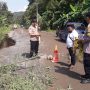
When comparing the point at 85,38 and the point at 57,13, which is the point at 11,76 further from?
the point at 57,13

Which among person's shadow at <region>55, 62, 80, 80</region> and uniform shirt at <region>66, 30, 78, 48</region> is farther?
uniform shirt at <region>66, 30, 78, 48</region>

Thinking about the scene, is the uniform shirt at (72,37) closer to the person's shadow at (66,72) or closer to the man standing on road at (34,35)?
the person's shadow at (66,72)

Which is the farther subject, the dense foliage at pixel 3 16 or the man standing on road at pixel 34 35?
the dense foliage at pixel 3 16

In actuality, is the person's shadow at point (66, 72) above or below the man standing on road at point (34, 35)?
below

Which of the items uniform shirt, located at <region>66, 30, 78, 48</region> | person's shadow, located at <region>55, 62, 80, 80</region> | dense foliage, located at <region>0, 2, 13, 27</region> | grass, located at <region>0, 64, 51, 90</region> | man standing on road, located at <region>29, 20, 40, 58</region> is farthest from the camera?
dense foliage, located at <region>0, 2, 13, 27</region>

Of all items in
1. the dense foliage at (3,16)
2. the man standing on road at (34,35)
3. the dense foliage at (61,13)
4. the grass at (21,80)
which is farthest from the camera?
the dense foliage at (61,13)

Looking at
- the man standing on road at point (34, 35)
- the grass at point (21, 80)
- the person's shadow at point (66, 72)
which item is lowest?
the person's shadow at point (66, 72)

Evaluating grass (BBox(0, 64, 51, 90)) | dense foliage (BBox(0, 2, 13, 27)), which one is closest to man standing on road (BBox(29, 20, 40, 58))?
grass (BBox(0, 64, 51, 90))

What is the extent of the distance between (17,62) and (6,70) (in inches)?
54.7

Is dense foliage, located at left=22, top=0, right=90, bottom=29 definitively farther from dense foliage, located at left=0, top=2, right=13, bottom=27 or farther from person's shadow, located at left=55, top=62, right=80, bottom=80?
person's shadow, located at left=55, top=62, right=80, bottom=80

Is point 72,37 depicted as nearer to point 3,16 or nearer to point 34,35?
point 34,35

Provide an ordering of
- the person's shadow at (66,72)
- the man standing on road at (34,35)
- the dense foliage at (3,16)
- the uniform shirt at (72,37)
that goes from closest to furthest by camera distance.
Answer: the person's shadow at (66,72)
the uniform shirt at (72,37)
the man standing on road at (34,35)
the dense foliage at (3,16)

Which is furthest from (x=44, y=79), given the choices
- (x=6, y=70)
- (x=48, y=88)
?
(x=6, y=70)

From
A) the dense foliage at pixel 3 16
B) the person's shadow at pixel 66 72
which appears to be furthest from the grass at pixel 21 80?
the dense foliage at pixel 3 16
